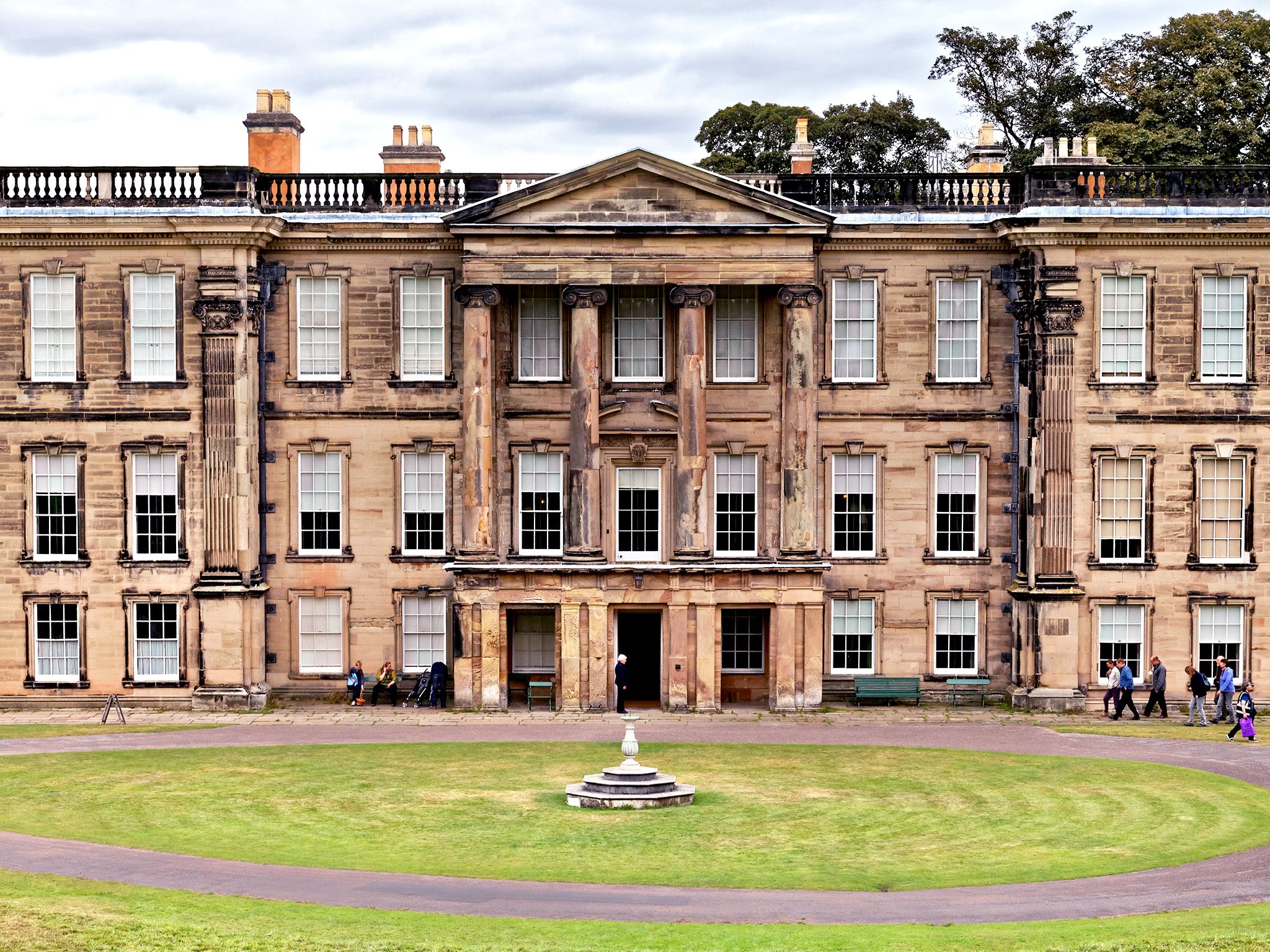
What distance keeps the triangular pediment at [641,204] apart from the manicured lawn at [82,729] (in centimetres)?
1469

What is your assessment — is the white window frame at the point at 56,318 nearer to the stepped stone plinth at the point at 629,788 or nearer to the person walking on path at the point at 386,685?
the person walking on path at the point at 386,685

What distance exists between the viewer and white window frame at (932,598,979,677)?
47438 mm

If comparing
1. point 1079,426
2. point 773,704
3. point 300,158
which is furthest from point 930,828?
point 300,158

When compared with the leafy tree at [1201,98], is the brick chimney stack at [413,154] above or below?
below

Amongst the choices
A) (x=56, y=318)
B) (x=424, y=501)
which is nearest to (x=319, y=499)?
(x=424, y=501)

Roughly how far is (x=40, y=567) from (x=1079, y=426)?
2810cm

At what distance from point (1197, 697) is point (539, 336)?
1953 cm

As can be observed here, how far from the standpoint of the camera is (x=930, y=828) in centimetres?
3044

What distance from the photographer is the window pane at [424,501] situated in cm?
4756

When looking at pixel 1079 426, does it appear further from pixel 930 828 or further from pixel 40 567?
pixel 40 567

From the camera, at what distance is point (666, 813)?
31.6 metres

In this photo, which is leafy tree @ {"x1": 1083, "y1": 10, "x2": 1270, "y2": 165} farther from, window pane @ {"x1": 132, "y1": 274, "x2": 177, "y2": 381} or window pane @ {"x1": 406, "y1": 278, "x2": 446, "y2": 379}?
window pane @ {"x1": 132, "y1": 274, "x2": 177, "y2": 381}

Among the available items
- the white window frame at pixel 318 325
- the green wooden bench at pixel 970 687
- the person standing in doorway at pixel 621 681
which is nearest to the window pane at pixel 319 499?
the white window frame at pixel 318 325

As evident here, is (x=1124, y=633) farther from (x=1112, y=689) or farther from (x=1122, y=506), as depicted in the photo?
(x=1122, y=506)
